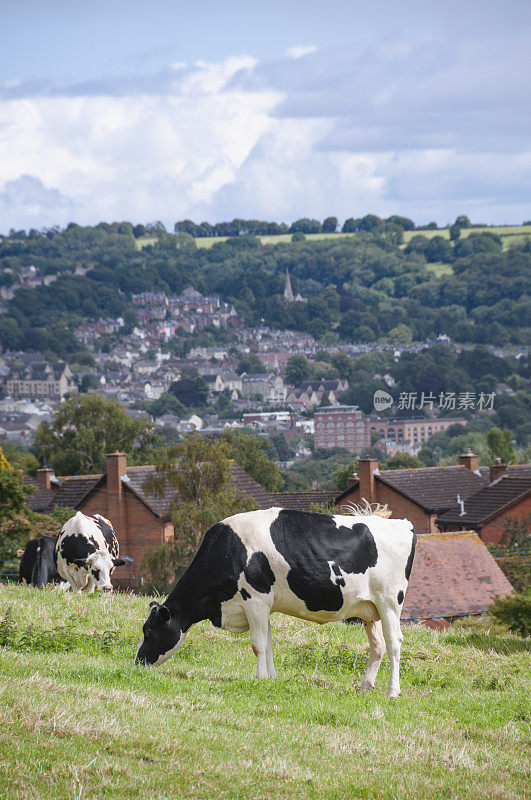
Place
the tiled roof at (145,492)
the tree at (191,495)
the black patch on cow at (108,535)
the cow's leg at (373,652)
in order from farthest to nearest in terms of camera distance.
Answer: the tiled roof at (145,492), the tree at (191,495), the black patch on cow at (108,535), the cow's leg at (373,652)

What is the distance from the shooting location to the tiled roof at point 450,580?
29.3 meters

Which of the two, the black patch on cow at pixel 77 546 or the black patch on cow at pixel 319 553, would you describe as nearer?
the black patch on cow at pixel 319 553

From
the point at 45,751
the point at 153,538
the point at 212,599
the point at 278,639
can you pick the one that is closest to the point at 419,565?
the point at 278,639

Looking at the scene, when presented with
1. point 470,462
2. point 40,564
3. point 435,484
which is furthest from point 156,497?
point 40,564

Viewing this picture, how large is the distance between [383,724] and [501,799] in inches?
89.1

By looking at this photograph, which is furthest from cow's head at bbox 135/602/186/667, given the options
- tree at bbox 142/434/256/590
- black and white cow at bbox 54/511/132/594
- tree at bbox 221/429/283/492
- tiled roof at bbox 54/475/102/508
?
tree at bbox 221/429/283/492

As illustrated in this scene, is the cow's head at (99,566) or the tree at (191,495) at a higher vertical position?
the cow's head at (99,566)

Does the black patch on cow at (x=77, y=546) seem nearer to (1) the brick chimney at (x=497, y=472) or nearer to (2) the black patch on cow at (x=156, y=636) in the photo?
(2) the black patch on cow at (x=156, y=636)

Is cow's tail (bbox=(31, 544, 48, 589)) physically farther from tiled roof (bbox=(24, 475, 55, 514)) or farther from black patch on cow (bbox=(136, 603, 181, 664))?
tiled roof (bbox=(24, 475, 55, 514))

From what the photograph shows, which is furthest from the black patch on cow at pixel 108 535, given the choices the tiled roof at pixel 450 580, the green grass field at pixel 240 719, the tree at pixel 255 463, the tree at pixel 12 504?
the tree at pixel 255 463

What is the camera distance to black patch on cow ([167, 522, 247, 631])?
13.0 meters

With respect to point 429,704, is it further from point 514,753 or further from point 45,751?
point 45,751

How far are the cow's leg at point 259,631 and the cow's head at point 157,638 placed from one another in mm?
922

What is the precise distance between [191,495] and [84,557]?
29948 mm
